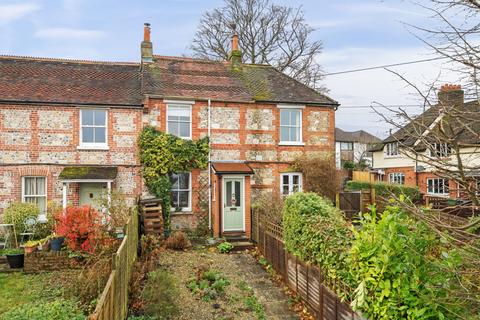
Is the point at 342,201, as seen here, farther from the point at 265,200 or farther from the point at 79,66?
the point at 79,66

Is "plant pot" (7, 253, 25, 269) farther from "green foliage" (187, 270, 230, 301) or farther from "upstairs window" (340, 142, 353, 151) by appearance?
"upstairs window" (340, 142, 353, 151)

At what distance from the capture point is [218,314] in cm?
761

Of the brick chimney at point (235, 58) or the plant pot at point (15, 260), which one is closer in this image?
the plant pot at point (15, 260)

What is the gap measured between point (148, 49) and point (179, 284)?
42.5 feet

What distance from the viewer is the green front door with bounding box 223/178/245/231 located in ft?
50.2

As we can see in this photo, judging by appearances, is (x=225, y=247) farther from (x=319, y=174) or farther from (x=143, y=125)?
(x=143, y=125)

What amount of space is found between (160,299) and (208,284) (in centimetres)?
224

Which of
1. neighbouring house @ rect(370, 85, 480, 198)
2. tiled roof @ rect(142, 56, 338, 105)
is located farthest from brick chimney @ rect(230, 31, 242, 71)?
neighbouring house @ rect(370, 85, 480, 198)

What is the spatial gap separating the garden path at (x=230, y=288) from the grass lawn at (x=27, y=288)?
2976 mm

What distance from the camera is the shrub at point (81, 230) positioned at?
10344 mm

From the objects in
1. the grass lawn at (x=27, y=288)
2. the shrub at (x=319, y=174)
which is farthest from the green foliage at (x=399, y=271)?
the shrub at (x=319, y=174)

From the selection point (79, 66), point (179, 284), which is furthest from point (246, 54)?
point (179, 284)

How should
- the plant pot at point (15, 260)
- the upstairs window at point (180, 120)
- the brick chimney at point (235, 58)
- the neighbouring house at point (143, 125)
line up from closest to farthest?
the plant pot at point (15, 260), the neighbouring house at point (143, 125), the upstairs window at point (180, 120), the brick chimney at point (235, 58)

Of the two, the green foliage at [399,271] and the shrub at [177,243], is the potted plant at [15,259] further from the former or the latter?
the green foliage at [399,271]
